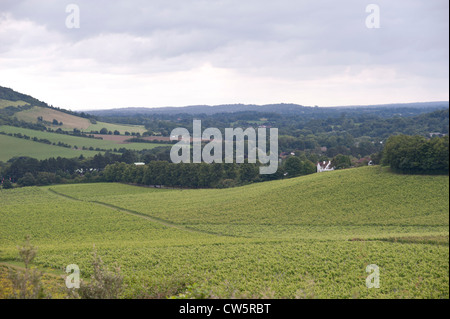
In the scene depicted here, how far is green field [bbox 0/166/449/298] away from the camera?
2294 centimetres

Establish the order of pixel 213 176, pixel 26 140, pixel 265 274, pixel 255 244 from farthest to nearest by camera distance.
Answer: pixel 26 140, pixel 213 176, pixel 255 244, pixel 265 274

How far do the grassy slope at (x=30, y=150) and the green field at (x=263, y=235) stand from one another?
40022 mm

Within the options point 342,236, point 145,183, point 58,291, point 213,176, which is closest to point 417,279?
point 342,236

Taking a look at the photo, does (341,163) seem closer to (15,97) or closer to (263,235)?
(263,235)

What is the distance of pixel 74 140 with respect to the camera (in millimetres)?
122500

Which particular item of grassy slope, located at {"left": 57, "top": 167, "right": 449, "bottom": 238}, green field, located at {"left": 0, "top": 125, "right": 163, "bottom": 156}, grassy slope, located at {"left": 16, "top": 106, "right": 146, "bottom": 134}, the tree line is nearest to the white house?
grassy slope, located at {"left": 57, "top": 167, "right": 449, "bottom": 238}

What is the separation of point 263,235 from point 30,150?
284 feet

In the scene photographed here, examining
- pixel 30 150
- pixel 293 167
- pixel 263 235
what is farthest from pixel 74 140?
pixel 263 235

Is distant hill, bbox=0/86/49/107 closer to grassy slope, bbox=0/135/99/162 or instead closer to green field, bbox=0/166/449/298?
grassy slope, bbox=0/135/99/162

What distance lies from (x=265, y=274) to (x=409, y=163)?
23.8 m

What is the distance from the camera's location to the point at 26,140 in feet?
369

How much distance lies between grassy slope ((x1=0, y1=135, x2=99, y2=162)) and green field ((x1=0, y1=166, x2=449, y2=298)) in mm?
40022
